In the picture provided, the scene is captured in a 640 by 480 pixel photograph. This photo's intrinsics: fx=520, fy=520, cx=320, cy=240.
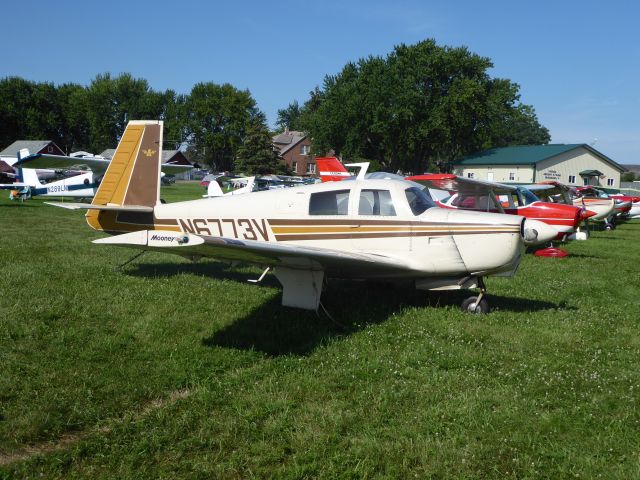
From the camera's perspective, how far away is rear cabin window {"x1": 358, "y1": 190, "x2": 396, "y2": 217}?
22.0ft

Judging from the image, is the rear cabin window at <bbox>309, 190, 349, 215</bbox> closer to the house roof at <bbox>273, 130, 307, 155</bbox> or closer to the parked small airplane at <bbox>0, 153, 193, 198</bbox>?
the parked small airplane at <bbox>0, 153, 193, 198</bbox>

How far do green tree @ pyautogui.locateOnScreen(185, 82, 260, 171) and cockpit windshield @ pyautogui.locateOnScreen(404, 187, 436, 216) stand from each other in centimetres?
9203

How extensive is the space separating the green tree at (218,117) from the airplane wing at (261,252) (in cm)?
9265

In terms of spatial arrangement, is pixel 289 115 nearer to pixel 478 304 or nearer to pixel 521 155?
pixel 521 155

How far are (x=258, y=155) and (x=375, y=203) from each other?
70127mm

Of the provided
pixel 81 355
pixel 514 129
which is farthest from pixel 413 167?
pixel 514 129

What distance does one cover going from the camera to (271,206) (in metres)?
7.23

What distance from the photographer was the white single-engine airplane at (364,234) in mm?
6254

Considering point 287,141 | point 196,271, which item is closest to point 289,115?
point 287,141

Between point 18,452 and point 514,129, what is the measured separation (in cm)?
13199

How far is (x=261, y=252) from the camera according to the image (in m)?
5.20

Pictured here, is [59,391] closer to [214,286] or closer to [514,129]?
[214,286]

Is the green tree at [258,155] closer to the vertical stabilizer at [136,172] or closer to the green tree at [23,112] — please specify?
the green tree at [23,112]

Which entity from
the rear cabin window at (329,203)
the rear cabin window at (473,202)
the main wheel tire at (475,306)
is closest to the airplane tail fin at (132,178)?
the rear cabin window at (329,203)
